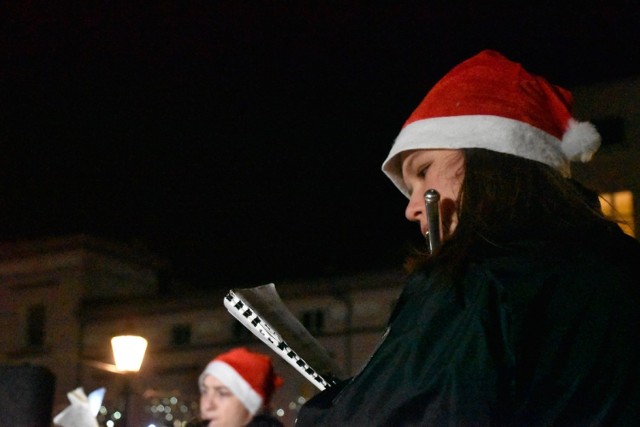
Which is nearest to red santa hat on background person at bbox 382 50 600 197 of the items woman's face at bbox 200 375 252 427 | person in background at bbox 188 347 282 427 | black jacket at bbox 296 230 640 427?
black jacket at bbox 296 230 640 427

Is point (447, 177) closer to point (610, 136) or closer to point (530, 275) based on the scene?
point (530, 275)

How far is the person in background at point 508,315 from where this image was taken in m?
1.38

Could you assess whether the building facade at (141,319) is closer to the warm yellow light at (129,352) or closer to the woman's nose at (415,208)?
the warm yellow light at (129,352)

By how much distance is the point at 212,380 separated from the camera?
5797 mm

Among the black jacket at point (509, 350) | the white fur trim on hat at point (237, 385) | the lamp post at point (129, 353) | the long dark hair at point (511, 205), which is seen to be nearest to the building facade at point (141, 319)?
the lamp post at point (129, 353)

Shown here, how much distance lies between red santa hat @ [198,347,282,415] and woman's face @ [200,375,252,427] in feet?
0.12

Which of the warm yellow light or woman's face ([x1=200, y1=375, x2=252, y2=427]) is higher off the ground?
the warm yellow light

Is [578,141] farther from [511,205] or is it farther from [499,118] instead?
[511,205]

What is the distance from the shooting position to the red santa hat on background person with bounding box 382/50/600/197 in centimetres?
175

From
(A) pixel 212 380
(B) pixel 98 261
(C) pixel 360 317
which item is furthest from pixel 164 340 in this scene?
(A) pixel 212 380

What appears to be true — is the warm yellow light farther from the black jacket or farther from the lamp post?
the black jacket

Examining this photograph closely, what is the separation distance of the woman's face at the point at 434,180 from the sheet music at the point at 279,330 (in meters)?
0.35

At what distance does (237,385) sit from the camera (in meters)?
5.69

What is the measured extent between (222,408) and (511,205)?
4.09m
